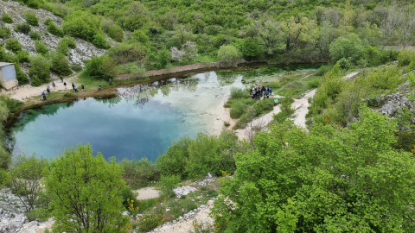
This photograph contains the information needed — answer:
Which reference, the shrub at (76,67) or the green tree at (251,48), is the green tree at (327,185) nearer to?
the shrub at (76,67)

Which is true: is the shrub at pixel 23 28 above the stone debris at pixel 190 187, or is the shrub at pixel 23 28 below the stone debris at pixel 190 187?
above

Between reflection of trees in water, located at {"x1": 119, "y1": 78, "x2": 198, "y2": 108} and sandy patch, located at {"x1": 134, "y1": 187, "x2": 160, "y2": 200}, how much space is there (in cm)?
1840

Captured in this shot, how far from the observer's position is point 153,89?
139 ft

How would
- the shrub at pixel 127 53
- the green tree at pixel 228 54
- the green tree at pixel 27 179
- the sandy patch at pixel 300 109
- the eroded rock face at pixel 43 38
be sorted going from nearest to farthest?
the green tree at pixel 27 179 → the sandy patch at pixel 300 109 → the eroded rock face at pixel 43 38 → the shrub at pixel 127 53 → the green tree at pixel 228 54

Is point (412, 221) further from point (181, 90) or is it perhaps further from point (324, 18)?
point (324, 18)

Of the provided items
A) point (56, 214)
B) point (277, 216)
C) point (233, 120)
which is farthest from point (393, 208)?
point (233, 120)

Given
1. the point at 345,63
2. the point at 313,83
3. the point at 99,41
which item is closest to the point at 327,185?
the point at 313,83

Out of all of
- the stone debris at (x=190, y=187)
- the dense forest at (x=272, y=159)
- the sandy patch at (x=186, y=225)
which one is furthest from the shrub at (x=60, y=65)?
the sandy patch at (x=186, y=225)

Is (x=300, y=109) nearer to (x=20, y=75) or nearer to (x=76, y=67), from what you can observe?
(x=76, y=67)

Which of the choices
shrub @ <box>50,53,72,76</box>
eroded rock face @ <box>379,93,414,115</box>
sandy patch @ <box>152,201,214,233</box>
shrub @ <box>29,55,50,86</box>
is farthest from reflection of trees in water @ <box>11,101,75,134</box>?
eroded rock face @ <box>379,93,414,115</box>

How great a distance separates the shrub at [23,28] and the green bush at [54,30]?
3833 millimetres

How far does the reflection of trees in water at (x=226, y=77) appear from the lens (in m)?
45.7

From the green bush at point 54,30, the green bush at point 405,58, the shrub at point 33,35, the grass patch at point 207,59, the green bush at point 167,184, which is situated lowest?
the green bush at point 167,184

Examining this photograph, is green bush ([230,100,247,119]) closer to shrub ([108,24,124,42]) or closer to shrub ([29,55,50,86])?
shrub ([29,55,50,86])
